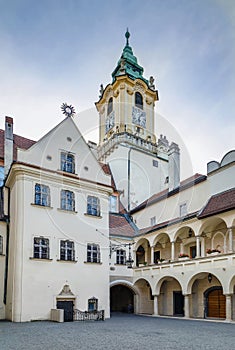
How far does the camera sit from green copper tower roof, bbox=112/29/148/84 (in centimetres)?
4523

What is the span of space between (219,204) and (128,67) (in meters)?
28.3

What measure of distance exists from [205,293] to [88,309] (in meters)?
7.59

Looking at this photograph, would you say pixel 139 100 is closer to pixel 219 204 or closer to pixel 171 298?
pixel 219 204

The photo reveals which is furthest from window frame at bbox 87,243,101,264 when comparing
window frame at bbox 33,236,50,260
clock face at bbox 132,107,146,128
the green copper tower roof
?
the green copper tower roof

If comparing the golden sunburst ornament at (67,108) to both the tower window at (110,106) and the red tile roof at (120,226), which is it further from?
the tower window at (110,106)

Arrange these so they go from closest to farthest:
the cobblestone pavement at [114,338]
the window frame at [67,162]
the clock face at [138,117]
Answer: the cobblestone pavement at [114,338]
the window frame at [67,162]
the clock face at [138,117]

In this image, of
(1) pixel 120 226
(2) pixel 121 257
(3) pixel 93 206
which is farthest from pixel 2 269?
(1) pixel 120 226

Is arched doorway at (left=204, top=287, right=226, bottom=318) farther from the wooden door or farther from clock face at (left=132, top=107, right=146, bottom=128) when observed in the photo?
clock face at (left=132, top=107, right=146, bottom=128)

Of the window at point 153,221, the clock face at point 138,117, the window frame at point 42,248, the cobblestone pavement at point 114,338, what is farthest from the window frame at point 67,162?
the clock face at point 138,117

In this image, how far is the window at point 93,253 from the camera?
2412 cm

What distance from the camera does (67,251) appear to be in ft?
76.0

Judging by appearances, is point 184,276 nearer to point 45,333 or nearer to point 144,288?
point 144,288

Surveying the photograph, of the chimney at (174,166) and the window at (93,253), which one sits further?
the chimney at (174,166)

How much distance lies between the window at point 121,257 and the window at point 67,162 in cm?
778
